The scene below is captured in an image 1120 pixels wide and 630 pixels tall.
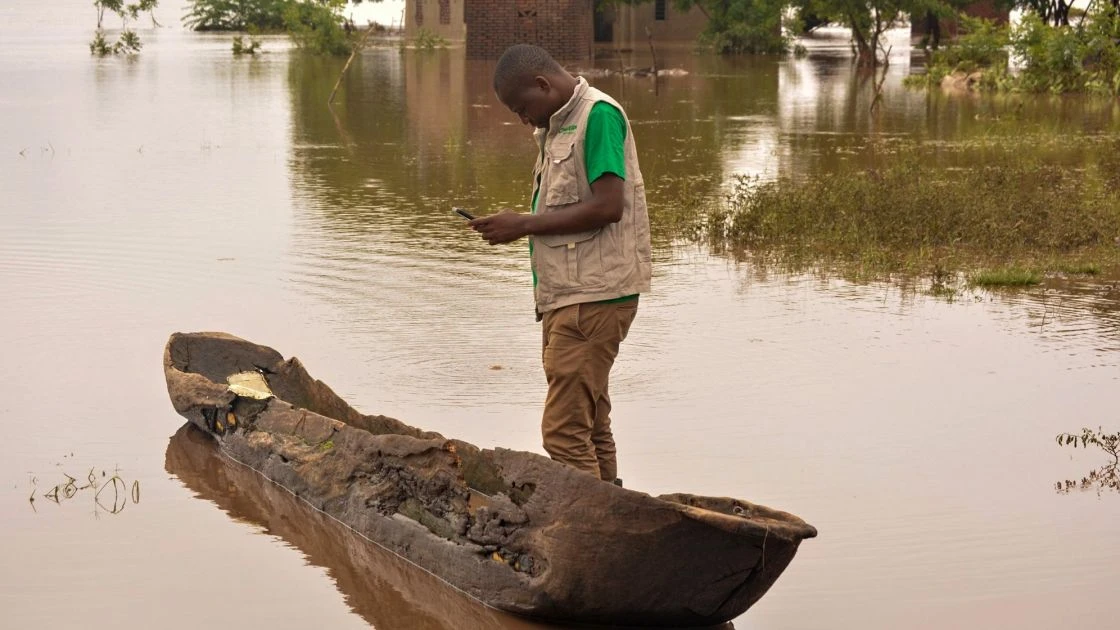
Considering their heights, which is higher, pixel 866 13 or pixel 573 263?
pixel 866 13

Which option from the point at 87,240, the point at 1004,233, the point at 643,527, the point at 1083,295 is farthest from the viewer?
the point at 87,240

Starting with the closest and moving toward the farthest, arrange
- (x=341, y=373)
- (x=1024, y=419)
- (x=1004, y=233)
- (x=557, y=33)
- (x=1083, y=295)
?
(x=1024, y=419) → (x=341, y=373) → (x=1083, y=295) → (x=1004, y=233) → (x=557, y=33)

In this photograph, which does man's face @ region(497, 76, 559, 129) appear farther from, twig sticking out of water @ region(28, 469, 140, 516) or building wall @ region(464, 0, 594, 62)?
building wall @ region(464, 0, 594, 62)

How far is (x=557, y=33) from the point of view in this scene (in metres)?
43.4

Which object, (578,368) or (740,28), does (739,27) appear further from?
(578,368)

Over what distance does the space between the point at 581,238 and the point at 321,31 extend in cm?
4444

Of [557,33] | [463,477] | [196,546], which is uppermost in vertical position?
[557,33]

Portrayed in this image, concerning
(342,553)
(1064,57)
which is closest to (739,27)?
(1064,57)

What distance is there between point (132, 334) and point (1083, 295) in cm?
654

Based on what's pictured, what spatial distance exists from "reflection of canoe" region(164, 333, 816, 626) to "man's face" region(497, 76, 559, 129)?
1219mm

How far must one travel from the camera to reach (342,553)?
5.99 m

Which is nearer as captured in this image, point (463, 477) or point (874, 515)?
point (463, 477)

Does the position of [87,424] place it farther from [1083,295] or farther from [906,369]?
[1083,295]

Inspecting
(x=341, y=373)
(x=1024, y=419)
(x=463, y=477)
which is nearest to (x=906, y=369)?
(x=1024, y=419)
